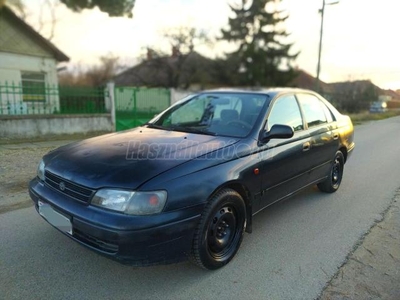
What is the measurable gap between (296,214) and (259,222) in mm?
603

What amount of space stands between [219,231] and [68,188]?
1.33 meters

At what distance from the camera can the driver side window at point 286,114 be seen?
3.30 metres

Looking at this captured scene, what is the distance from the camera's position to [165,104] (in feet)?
41.7

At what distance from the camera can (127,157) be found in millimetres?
2521

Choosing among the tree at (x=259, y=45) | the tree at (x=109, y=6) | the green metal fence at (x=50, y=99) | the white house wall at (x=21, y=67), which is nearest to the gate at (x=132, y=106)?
the green metal fence at (x=50, y=99)

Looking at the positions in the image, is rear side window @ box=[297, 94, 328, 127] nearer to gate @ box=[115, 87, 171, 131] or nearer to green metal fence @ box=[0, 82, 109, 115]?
gate @ box=[115, 87, 171, 131]

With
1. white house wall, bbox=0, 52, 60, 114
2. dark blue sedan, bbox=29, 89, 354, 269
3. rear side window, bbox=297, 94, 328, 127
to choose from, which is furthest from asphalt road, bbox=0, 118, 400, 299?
white house wall, bbox=0, 52, 60, 114

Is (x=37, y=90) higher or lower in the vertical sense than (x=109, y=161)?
higher

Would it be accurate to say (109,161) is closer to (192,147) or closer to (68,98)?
(192,147)

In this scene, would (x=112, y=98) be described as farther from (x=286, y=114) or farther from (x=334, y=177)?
(x=286, y=114)

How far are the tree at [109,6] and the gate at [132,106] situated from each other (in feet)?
11.4

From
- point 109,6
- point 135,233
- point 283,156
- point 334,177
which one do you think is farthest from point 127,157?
point 109,6

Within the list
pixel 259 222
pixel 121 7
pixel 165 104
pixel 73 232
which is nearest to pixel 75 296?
pixel 73 232

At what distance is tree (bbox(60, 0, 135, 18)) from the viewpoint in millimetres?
11136
